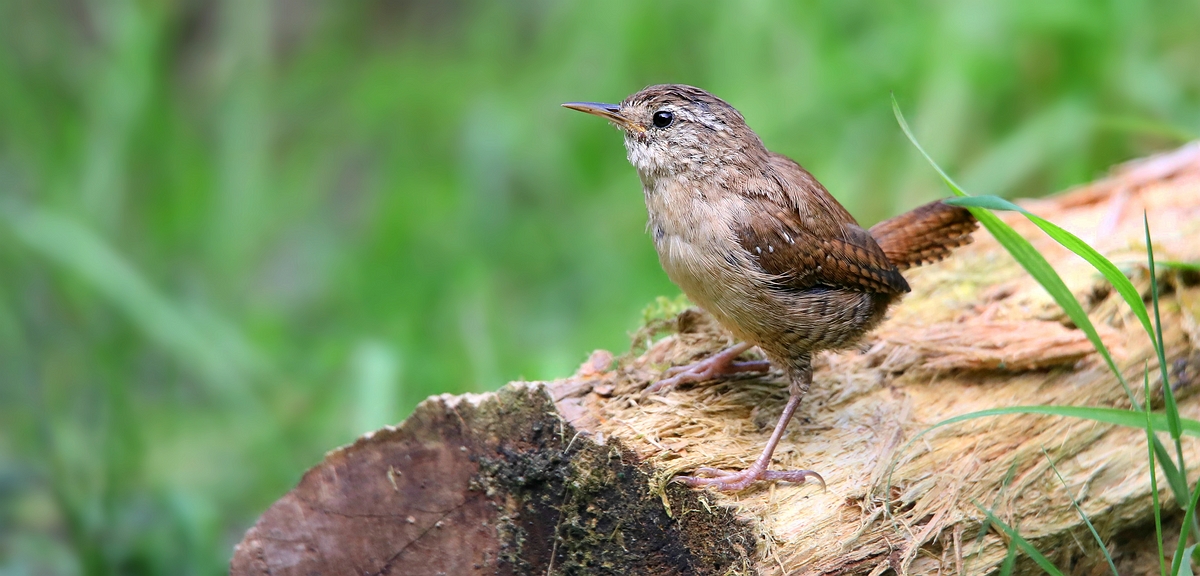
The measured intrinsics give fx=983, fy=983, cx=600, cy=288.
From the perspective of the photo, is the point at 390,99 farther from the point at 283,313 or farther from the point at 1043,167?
the point at 1043,167

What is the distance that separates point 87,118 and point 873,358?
5060mm

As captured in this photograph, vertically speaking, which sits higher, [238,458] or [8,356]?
[8,356]

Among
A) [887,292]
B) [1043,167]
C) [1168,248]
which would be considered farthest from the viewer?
[1043,167]

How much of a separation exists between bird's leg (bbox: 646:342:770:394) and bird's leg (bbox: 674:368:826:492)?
0.26 m

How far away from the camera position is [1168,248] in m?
3.37

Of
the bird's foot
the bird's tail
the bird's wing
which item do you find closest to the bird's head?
the bird's wing

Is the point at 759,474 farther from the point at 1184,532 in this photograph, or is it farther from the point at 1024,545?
the point at 1184,532

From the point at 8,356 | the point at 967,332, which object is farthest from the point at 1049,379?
the point at 8,356

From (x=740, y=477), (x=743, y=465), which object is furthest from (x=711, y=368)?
(x=740, y=477)

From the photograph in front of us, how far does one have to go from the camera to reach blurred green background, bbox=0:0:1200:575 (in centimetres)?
462

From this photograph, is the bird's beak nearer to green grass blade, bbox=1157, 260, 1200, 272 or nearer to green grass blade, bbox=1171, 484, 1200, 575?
green grass blade, bbox=1157, 260, 1200, 272

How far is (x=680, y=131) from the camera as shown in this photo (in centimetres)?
311

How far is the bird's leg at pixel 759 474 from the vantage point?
245 centimetres

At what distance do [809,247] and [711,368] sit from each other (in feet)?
1.51
